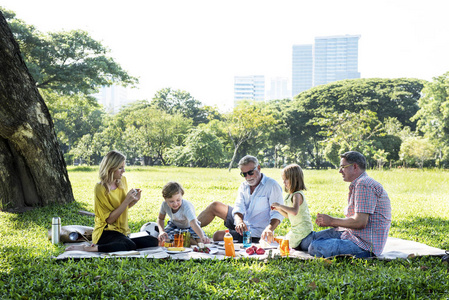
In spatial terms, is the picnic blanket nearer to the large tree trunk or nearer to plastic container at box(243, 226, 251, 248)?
plastic container at box(243, 226, 251, 248)

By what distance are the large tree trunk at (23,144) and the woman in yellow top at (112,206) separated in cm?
341

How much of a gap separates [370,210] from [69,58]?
695 inches

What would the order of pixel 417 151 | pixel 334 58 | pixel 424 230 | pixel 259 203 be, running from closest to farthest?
1. pixel 259 203
2. pixel 424 230
3. pixel 417 151
4. pixel 334 58

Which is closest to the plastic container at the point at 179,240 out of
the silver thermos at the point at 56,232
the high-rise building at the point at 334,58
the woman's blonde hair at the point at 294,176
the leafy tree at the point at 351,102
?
the woman's blonde hair at the point at 294,176

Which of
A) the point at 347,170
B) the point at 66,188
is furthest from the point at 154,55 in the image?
the point at 347,170

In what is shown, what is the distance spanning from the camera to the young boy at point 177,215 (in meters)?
4.71

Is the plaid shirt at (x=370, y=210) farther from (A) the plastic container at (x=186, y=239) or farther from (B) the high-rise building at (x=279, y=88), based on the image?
(B) the high-rise building at (x=279, y=88)

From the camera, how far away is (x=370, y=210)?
3.97 m

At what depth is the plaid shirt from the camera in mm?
→ 3964

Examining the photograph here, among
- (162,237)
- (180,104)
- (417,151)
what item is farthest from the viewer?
(180,104)

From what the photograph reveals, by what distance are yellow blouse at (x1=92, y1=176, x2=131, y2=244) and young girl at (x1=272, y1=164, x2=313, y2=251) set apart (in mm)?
1596

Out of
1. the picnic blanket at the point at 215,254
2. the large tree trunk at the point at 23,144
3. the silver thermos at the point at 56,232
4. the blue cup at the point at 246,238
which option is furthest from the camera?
the large tree trunk at the point at 23,144

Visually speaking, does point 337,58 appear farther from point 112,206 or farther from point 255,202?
point 112,206

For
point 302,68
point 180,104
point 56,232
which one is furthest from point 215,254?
point 302,68
